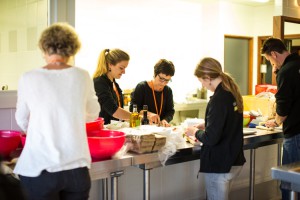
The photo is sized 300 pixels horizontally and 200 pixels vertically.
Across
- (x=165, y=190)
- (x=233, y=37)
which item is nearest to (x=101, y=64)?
(x=165, y=190)

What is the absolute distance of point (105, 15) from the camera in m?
5.75

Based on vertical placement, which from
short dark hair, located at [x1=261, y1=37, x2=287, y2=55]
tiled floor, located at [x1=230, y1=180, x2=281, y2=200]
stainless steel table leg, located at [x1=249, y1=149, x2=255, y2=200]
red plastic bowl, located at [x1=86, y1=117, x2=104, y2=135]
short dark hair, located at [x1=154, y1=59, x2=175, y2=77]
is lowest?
tiled floor, located at [x1=230, y1=180, x2=281, y2=200]

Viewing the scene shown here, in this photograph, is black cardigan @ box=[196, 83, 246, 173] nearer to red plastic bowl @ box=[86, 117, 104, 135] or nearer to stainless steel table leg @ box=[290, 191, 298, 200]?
stainless steel table leg @ box=[290, 191, 298, 200]

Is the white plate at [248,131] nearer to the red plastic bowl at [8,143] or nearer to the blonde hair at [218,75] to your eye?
the blonde hair at [218,75]

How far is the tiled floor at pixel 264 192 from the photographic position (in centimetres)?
392

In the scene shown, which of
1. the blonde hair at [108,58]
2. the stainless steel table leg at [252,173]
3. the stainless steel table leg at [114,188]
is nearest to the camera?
the stainless steel table leg at [114,188]

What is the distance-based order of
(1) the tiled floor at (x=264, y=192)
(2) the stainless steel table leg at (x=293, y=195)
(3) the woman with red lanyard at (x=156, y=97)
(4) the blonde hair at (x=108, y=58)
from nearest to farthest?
(2) the stainless steel table leg at (x=293, y=195)
(4) the blonde hair at (x=108, y=58)
(3) the woman with red lanyard at (x=156, y=97)
(1) the tiled floor at (x=264, y=192)

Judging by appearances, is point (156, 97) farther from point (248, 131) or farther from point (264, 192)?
point (264, 192)

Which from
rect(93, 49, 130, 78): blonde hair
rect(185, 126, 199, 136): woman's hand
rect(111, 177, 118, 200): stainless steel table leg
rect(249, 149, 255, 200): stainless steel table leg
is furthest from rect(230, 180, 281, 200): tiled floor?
rect(93, 49, 130, 78): blonde hair

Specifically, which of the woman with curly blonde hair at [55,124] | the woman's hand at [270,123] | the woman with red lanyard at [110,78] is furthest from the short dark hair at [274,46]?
the woman with curly blonde hair at [55,124]

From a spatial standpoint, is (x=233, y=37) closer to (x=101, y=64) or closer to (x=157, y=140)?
(x=101, y=64)

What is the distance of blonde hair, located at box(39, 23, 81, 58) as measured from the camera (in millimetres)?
1860

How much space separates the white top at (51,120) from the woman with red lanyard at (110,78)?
123 centimetres

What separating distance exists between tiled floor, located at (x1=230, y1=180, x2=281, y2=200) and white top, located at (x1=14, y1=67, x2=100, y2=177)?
2460 millimetres
